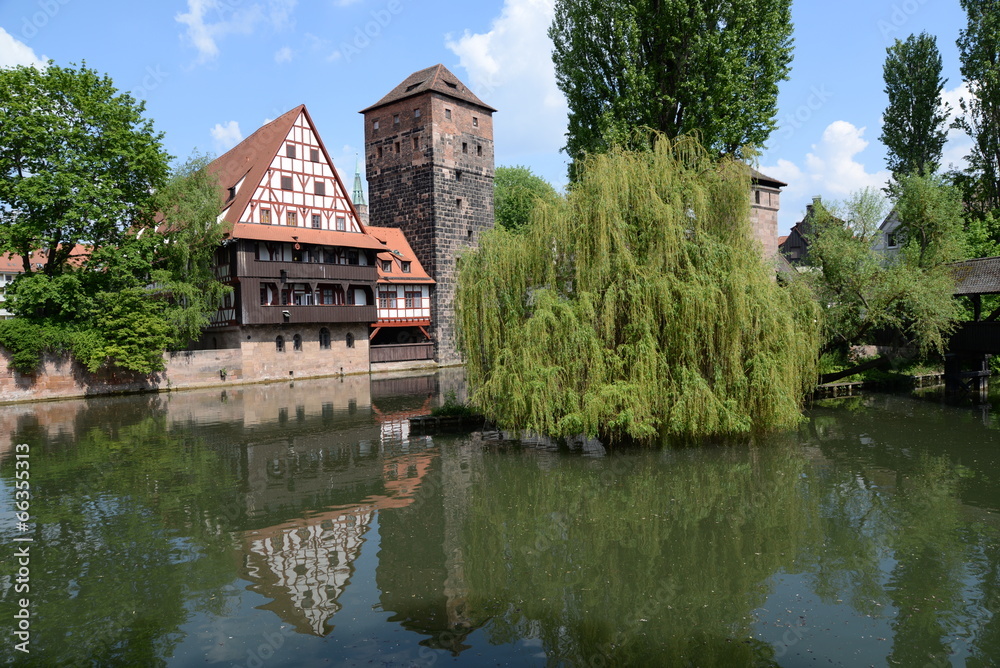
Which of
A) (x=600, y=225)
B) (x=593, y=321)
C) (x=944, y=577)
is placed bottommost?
(x=944, y=577)

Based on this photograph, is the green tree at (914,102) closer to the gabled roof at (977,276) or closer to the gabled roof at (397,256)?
the gabled roof at (977,276)

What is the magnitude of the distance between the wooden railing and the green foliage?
25.8m

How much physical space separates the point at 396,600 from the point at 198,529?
4.63 meters

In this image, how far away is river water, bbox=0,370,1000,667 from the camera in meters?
7.39

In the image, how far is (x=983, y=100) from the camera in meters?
36.6

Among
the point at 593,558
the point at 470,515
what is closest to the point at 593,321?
the point at 470,515

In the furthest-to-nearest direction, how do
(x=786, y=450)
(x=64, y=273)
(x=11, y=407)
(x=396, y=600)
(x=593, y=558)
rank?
(x=64, y=273) < (x=11, y=407) < (x=786, y=450) < (x=593, y=558) < (x=396, y=600)

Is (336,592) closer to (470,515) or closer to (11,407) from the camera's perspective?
(470,515)

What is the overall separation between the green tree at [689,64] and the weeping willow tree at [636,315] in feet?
25.5

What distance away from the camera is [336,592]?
8.77m

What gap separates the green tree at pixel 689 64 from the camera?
77.2ft

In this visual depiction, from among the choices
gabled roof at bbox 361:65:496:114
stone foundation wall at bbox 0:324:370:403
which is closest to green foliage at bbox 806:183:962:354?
stone foundation wall at bbox 0:324:370:403

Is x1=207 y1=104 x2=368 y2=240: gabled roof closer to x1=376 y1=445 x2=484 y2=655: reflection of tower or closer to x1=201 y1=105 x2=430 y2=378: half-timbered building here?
x1=201 y1=105 x2=430 y2=378: half-timbered building

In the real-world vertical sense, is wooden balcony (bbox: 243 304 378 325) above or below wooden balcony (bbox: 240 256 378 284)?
below
